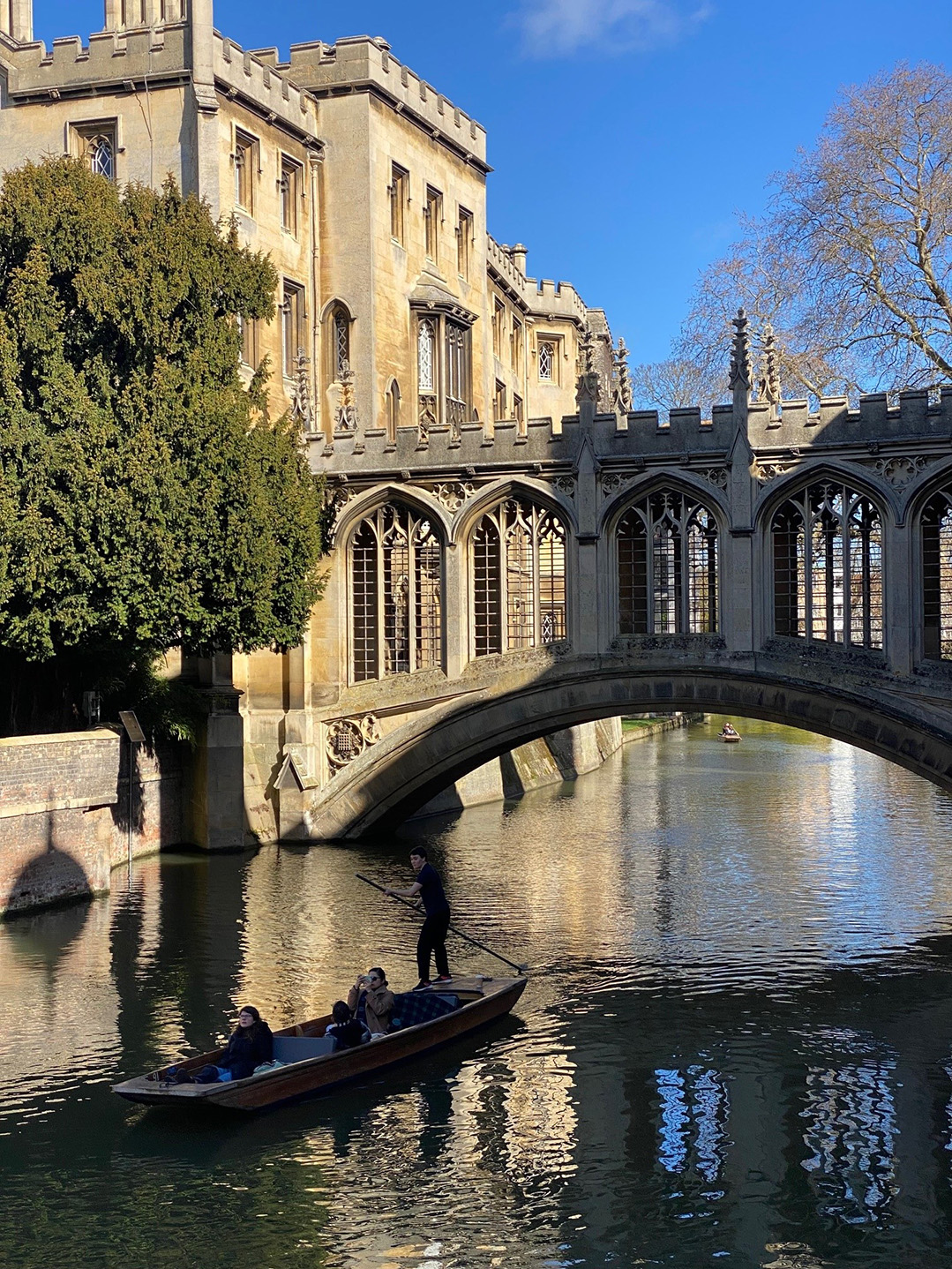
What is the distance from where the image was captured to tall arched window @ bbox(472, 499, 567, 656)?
31.2 meters

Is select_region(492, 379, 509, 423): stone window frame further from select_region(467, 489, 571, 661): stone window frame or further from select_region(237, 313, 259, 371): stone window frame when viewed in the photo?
select_region(467, 489, 571, 661): stone window frame

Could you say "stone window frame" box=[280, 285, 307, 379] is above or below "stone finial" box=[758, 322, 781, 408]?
above

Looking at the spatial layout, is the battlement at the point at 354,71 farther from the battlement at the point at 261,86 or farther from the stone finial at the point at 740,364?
the stone finial at the point at 740,364

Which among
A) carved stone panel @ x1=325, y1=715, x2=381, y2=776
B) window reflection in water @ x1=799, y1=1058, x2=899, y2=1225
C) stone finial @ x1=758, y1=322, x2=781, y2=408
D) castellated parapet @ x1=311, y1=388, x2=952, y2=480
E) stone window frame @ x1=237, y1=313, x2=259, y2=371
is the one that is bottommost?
window reflection in water @ x1=799, y1=1058, x2=899, y2=1225

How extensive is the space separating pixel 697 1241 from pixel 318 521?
21.1 metres

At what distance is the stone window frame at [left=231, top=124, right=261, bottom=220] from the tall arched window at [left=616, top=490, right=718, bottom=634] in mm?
12498

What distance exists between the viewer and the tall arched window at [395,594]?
3244 cm

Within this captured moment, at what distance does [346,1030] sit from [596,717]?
615 inches

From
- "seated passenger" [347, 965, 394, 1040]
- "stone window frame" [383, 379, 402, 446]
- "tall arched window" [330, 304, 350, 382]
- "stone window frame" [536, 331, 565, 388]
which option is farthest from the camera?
"stone window frame" [536, 331, 565, 388]

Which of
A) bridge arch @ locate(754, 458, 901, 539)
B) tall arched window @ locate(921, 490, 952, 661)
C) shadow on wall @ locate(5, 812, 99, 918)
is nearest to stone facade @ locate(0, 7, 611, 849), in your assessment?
bridge arch @ locate(754, 458, 901, 539)

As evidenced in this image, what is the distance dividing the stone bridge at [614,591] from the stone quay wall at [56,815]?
227 inches

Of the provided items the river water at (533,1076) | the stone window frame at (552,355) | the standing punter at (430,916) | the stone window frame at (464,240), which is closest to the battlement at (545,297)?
the stone window frame at (552,355)

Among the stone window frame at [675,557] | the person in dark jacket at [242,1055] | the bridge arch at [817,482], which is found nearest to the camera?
the person in dark jacket at [242,1055]

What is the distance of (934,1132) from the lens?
15320 millimetres
